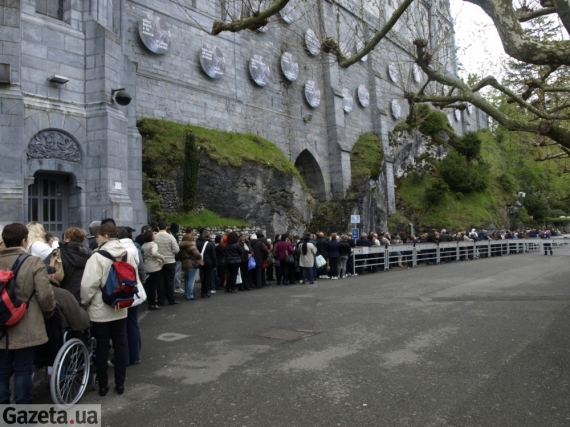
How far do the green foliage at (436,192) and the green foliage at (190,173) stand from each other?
24509 millimetres

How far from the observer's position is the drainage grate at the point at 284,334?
23.1 ft

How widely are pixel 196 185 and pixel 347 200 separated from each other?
533 inches

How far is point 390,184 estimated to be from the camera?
124 feet

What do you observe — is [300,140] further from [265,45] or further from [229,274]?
[229,274]

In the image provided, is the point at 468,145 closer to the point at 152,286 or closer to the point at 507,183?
the point at 507,183

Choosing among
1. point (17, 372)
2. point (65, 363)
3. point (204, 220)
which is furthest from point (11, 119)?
point (17, 372)

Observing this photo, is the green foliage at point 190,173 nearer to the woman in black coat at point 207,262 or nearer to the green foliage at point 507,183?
the woman in black coat at point 207,262

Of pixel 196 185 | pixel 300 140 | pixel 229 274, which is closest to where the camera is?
pixel 229 274

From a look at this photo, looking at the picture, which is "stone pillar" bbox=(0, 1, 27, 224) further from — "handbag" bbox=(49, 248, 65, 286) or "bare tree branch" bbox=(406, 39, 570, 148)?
"bare tree branch" bbox=(406, 39, 570, 148)

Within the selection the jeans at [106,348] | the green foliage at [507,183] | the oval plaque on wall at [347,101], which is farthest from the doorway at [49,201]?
the green foliage at [507,183]

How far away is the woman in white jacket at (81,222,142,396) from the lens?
484cm

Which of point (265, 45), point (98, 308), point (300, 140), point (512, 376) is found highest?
point (265, 45)

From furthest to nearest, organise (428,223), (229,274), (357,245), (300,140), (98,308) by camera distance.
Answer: (428,223) → (300,140) → (357,245) → (229,274) → (98,308)

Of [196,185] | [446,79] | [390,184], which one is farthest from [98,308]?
[390,184]
